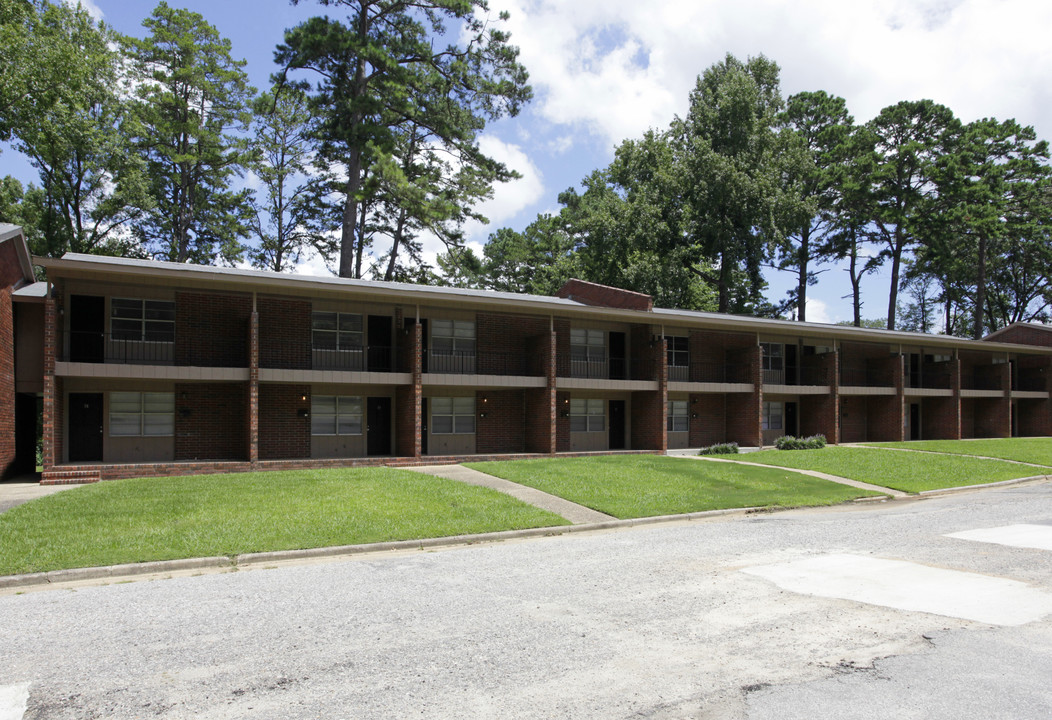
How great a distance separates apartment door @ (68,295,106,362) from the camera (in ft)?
64.1

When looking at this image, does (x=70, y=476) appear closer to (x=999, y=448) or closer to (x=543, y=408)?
(x=543, y=408)

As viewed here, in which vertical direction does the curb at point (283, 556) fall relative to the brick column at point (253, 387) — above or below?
below

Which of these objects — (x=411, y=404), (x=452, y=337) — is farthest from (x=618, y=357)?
(x=411, y=404)

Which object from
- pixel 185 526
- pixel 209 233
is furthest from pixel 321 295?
pixel 209 233

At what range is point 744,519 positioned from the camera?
14109mm

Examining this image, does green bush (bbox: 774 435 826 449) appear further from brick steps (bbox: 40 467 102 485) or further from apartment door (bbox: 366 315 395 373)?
brick steps (bbox: 40 467 102 485)

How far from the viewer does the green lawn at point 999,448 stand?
85.8ft

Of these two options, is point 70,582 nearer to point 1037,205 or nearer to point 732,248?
point 732,248

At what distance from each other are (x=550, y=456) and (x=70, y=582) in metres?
16.0

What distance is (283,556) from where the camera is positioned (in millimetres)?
10250

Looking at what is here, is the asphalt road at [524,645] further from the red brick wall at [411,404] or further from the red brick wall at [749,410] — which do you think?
the red brick wall at [749,410]

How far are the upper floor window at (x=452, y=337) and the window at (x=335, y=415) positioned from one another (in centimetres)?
321

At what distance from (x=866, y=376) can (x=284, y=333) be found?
2676 centimetres

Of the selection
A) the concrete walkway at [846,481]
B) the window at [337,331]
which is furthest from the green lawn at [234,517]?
the concrete walkway at [846,481]
